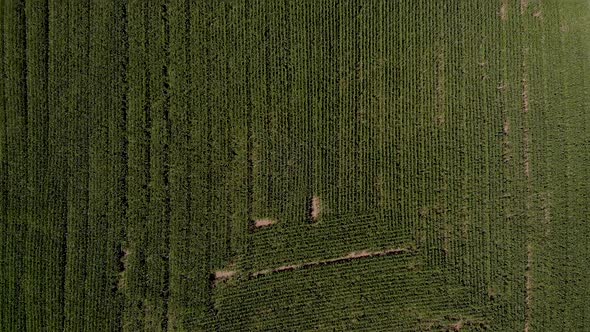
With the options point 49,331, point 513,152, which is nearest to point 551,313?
point 513,152

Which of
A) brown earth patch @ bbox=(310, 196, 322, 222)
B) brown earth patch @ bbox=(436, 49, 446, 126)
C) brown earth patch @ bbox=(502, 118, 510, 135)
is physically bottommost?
brown earth patch @ bbox=(310, 196, 322, 222)

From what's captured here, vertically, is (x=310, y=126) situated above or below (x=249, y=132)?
above

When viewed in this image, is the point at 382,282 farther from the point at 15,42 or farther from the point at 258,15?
the point at 15,42

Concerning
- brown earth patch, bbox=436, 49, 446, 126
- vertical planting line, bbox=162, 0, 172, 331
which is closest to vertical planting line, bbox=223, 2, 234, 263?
vertical planting line, bbox=162, 0, 172, 331

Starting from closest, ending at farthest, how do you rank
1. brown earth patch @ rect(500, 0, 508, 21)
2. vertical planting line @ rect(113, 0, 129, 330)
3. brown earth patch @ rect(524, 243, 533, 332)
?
vertical planting line @ rect(113, 0, 129, 330)
brown earth patch @ rect(524, 243, 533, 332)
brown earth patch @ rect(500, 0, 508, 21)

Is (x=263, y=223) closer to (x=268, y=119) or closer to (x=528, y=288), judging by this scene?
(x=268, y=119)

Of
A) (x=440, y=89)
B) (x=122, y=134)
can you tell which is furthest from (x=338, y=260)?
(x=122, y=134)

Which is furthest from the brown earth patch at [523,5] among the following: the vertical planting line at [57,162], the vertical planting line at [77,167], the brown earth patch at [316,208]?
the vertical planting line at [57,162]

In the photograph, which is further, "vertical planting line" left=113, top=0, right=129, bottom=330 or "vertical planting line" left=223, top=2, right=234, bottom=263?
"vertical planting line" left=223, top=2, right=234, bottom=263

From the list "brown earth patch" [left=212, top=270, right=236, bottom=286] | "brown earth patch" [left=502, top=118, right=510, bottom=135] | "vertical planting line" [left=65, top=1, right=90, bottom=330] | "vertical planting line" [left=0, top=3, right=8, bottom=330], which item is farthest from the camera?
"brown earth patch" [left=502, top=118, right=510, bottom=135]

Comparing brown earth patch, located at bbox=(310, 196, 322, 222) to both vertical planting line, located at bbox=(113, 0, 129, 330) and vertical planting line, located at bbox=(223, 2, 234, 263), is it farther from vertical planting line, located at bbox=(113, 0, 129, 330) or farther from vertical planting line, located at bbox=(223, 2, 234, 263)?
vertical planting line, located at bbox=(113, 0, 129, 330)
